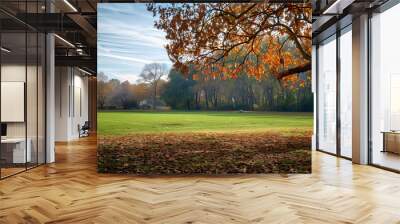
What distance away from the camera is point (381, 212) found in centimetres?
421

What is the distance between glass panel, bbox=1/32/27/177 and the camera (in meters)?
6.32

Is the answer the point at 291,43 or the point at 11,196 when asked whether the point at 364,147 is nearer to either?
the point at 291,43

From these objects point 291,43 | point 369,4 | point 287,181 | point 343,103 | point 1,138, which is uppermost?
point 369,4

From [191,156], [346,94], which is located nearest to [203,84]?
[191,156]

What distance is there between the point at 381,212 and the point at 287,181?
202 centimetres

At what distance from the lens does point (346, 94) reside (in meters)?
9.07

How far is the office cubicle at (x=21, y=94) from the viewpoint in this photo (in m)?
6.33

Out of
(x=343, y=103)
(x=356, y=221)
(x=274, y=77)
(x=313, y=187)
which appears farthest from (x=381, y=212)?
(x=343, y=103)

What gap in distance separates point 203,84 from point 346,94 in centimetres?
397

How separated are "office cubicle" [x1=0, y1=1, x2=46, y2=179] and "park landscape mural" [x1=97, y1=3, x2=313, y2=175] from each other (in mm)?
1374

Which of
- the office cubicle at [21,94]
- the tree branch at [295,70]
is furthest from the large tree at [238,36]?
the office cubicle at [21,94]

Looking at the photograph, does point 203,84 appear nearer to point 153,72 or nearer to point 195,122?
point 195,122

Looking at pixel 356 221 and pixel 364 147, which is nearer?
pixel 356 221

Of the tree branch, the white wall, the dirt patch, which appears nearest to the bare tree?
the dirt patch
